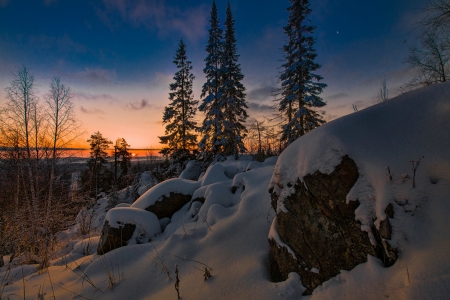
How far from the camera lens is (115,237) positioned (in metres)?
4.26

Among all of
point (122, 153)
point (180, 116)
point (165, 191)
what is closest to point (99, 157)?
point (122, 153)

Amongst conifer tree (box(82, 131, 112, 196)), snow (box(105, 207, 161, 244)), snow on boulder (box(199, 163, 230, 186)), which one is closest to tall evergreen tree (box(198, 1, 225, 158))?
snow on boulder (box(199, 163, 230, 186))

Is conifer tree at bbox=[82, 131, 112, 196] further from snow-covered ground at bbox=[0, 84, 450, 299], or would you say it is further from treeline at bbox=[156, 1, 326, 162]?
snow-covered ground at bbox=[0, 84, 450, 299]

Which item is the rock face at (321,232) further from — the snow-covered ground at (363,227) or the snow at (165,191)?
the snow at (165,191)

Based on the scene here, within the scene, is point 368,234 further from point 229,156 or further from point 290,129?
point 290,129

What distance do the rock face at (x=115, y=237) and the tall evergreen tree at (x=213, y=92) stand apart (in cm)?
953

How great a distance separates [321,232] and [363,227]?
1.52 ft

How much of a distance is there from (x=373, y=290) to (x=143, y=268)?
3.23 metres

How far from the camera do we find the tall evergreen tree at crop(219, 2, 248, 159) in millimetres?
14352

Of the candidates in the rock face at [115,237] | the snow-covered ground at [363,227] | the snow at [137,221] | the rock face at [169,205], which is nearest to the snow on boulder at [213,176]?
the rock face at [169,205]

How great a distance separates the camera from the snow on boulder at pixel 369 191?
54.8 inches

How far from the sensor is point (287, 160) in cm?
259

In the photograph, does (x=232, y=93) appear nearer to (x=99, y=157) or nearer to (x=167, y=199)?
(x=167, y=199)

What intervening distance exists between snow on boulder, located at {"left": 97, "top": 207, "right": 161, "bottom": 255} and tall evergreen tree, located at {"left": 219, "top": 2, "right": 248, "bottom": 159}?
965 cm
